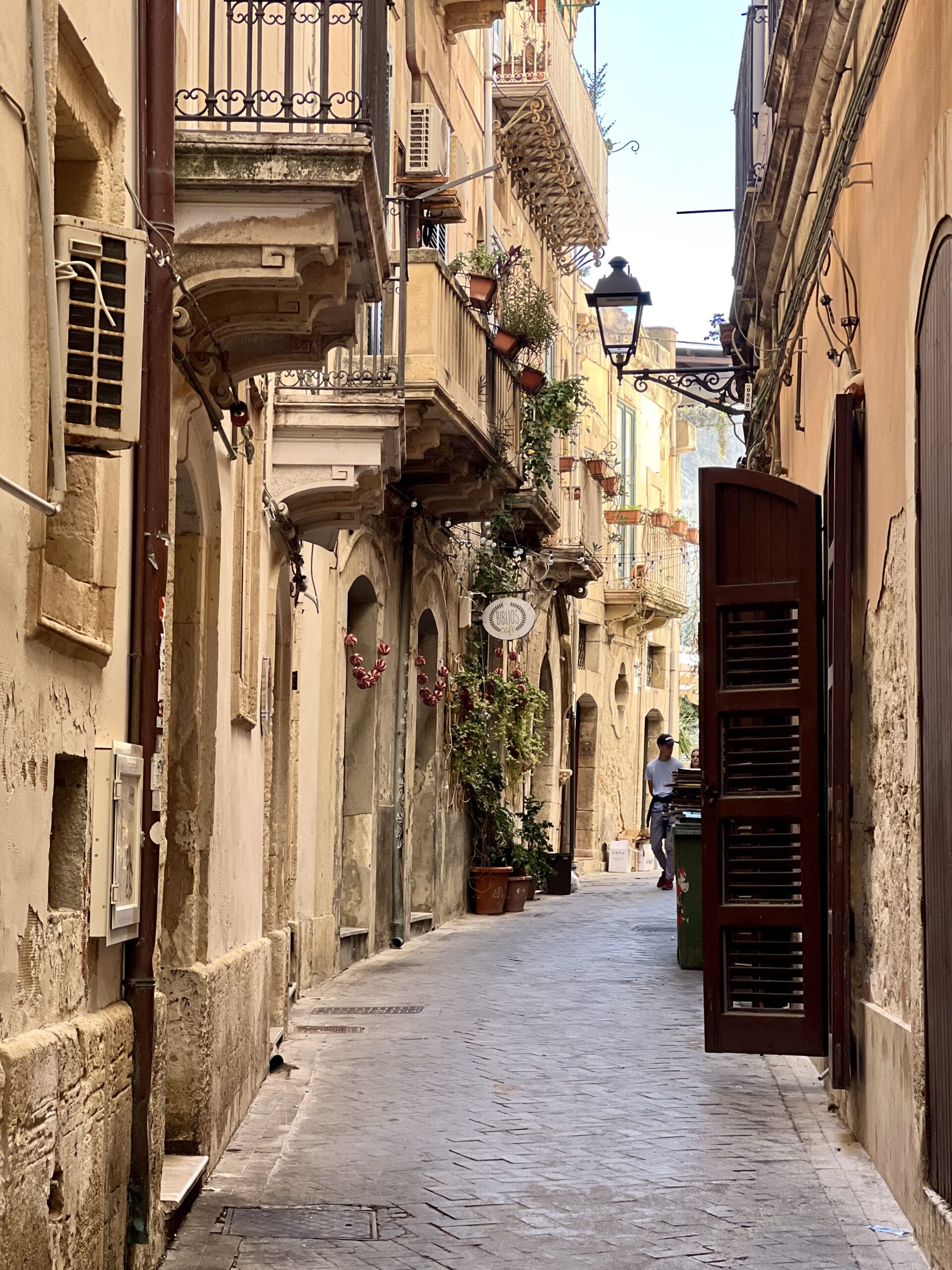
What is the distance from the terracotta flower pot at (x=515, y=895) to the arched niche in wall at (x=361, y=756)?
508 centimetres

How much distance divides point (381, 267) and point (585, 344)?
991 inches

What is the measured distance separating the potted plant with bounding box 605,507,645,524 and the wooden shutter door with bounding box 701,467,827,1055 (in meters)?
25.3

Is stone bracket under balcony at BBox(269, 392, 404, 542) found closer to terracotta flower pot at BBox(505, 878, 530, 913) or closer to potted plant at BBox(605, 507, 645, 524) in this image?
terracotta flower pot at BBox(505, 878, 530, 913)

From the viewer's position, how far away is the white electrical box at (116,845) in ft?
17.8

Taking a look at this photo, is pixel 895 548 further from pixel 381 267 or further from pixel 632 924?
pixel 632 924

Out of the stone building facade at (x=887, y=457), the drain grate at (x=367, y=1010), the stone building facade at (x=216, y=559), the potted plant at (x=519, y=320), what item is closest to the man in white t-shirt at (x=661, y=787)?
the stone building facade at (x=216, y=559)

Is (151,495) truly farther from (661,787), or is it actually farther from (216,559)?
(661,787)

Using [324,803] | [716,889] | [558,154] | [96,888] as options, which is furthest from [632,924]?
[96,888]

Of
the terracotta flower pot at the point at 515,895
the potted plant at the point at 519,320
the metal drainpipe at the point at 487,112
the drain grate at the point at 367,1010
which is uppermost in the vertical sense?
the metal drainpipe at the point at 487,112

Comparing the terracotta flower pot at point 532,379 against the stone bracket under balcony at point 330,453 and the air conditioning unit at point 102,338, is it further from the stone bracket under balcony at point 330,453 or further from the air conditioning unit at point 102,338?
the air conditioning unit at point 102,338

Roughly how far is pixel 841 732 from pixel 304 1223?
3213 mm

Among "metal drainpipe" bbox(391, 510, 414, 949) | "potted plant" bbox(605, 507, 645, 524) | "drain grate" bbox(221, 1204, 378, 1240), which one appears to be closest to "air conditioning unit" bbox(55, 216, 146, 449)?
"drain grate" bbox(221, 1204, 378, 1240)

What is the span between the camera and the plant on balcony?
21.4 metres

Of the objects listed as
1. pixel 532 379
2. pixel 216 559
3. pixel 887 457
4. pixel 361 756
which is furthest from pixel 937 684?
pixel 532 379
